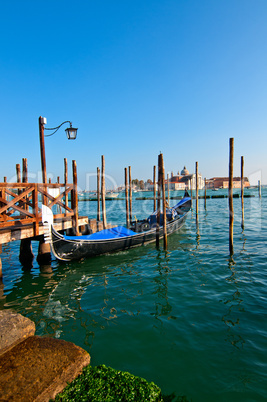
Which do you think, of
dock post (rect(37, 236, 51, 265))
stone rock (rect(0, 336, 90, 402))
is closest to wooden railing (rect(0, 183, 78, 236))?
dock post (rect(37, 236, 51, 265))

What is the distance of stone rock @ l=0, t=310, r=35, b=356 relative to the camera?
266 centimetres

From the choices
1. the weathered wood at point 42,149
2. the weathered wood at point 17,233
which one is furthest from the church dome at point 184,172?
the weathered wood at point 17,233

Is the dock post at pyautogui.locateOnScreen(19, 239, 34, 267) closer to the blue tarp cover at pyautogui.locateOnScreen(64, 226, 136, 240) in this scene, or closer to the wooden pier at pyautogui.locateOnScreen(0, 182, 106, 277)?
the wooden pier at pyautogui.locateOnScreen(0, 182, 106, 277)

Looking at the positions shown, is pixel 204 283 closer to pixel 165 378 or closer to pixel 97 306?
pixel 97 306

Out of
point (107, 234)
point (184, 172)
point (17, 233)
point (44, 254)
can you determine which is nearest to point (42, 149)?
point (17, 233)

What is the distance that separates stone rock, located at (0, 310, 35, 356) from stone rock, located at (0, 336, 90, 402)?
0.20 feet

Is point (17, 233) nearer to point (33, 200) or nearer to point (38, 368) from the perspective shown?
point (33, 200)

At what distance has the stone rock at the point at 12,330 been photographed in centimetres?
266

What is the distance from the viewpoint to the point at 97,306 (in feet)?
16.2

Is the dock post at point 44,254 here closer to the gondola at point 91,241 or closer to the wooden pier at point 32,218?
the wooden pier at point 32,218

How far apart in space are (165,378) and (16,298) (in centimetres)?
397

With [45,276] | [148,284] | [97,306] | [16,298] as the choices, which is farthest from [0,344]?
[45,276]

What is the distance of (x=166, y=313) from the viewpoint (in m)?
4.56

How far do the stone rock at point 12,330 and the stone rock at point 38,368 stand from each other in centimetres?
6
